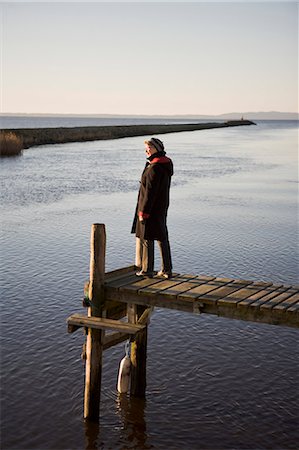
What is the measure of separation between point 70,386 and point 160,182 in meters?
3.65

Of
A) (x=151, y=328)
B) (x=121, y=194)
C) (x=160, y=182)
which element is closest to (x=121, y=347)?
(x=151, y=328)

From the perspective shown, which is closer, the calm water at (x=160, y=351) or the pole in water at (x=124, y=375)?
the calm water at (x=160, y=351)

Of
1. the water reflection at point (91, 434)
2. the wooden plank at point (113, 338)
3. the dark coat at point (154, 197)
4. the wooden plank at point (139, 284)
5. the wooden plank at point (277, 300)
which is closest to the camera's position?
the wooden plank at point (277, 300)

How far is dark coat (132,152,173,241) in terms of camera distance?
33.9 ft

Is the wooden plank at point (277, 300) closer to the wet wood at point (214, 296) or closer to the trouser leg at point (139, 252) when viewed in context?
the wet wood at point (214, 296)

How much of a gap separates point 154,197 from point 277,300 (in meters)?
2.35

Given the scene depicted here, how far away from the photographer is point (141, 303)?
10.1m

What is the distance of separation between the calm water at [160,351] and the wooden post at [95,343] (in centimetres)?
→ 31

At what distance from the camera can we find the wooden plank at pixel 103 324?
32.5ft

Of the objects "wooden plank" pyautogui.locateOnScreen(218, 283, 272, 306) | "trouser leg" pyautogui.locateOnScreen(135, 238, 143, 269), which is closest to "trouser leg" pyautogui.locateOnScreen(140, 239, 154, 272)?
"trouser leg" pyautogui.locateOnScreen(135, 238, 143, 269)

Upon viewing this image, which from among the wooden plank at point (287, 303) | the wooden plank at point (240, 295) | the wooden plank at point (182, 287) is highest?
the wooden plank at point (182, 287)

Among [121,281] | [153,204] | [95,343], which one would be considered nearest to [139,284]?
[121,281]

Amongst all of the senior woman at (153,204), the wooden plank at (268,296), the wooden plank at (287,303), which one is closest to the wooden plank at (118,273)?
the senior woman at (153,204)

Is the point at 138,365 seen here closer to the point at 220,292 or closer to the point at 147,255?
the point at 147,255
